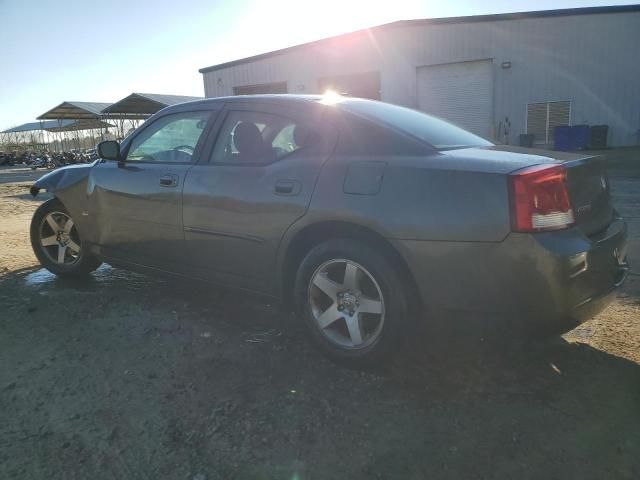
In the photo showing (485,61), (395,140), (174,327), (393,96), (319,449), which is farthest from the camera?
(393,96)

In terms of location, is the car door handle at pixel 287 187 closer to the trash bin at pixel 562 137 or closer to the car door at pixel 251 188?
the car door at pixel 251 188

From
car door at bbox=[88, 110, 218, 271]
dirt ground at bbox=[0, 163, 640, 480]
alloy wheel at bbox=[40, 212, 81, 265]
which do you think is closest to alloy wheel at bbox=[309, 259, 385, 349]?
dirt ground at bbox=[0, 163, 640, 480]

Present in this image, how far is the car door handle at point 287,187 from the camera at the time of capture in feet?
9.22

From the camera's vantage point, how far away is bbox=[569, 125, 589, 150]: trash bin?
18016mm

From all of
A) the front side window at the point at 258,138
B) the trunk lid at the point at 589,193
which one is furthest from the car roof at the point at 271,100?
the trunk lid at the point at 589,193

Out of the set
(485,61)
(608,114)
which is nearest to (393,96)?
(485,61)

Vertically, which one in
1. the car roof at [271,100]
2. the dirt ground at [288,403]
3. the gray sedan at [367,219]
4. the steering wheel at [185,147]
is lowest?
the dirt ground at [288,403]

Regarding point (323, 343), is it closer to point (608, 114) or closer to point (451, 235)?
point (451, 235)

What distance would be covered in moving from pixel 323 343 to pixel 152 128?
2279mm

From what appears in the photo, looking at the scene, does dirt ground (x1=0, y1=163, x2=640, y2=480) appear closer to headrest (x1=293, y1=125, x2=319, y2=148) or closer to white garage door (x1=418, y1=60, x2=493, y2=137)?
headrest (x1=293, y1=125, x2=319, y2=148)

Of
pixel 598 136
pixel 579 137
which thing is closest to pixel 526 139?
pixel 579 137

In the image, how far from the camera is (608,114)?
1834cm

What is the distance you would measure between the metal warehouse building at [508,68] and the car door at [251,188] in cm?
1818

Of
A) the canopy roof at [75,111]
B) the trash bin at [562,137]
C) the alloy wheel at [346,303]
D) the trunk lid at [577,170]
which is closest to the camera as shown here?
the trunk lid at [577,170]
